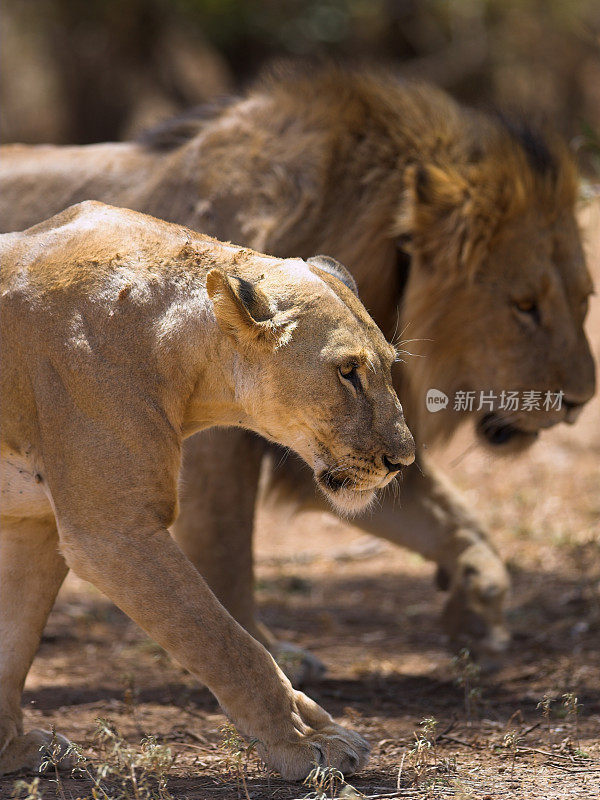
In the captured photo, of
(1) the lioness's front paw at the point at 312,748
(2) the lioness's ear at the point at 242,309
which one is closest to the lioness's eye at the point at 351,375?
(2) the lioness's ear at the point at 242,309

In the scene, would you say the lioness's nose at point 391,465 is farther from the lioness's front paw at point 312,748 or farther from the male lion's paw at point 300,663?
the male lion's paw at point 300,663

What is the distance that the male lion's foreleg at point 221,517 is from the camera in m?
4.37

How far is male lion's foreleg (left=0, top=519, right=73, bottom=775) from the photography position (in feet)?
10.4

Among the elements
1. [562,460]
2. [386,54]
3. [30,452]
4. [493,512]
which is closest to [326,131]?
[30,452]

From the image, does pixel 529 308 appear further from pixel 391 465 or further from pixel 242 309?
pixel 242 309

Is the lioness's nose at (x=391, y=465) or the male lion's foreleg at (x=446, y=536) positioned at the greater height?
the lioness's nose at (x=391, y=465)

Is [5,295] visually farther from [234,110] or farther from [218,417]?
[234,110]

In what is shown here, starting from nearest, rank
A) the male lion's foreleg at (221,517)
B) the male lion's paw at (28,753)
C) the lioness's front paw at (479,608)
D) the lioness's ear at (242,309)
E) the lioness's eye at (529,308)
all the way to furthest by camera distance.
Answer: the lioness's ear at (242,309)
the male lion's paw at (28,753)
the male lion's foreleg at (221,517)
the lioness's eye at (529,308)
the lioness's front paw at (479,608)

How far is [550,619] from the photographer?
542 cm

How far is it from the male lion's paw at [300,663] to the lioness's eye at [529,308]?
5.57 ft

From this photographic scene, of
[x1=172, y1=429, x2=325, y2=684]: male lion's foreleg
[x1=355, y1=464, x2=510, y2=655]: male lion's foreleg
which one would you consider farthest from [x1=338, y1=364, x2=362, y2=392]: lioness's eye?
[x1=355, y1=464, x2=510, y2=655]: male lion's foreleg

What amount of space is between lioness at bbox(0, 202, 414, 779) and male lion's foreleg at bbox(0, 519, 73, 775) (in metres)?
0.23

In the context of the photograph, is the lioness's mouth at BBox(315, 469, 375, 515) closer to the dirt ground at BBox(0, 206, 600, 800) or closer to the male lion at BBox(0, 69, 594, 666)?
the dirt ground at BBox(0, 206, 600, 800)

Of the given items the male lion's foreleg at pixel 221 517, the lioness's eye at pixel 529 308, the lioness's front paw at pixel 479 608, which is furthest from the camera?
the lioness's front paw at pixel 479 608
